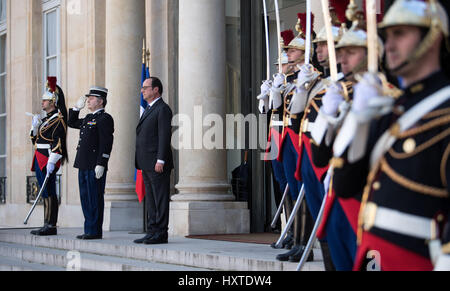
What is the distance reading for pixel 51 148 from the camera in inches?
433

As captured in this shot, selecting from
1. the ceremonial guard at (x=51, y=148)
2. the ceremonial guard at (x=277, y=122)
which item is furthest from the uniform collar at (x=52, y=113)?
the ceremonial guard at (x=277, y=122)

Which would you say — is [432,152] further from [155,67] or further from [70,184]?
[70,184]

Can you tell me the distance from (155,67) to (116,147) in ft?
4.60

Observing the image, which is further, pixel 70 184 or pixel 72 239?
pixel 70 184

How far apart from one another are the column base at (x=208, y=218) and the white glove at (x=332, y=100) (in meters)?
6.66

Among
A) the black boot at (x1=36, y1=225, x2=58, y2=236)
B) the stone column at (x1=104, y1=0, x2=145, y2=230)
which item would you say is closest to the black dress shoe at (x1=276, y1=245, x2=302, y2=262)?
the black boot at (x1=36, y1=225, x2=58, y2=236)

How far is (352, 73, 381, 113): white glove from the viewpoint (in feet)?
10.7

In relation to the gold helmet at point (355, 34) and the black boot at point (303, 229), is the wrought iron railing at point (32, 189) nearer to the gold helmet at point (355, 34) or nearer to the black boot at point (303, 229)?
the black boot at point (303, 229)

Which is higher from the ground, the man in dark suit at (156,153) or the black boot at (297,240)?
the man in dark suit at (156,153)

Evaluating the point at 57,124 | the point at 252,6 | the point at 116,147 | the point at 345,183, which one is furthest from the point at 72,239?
the point at 345,183

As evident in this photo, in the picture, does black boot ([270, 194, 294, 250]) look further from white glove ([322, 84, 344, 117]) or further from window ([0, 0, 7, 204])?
window ([0, 0, 7, 204])

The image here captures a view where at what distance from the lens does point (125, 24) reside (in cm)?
1255

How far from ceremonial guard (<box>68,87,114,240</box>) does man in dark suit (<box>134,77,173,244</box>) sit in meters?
0.91

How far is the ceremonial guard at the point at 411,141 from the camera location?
10.5ft
